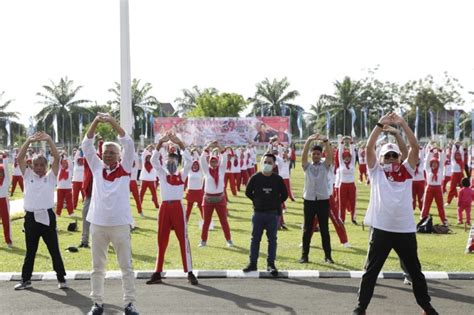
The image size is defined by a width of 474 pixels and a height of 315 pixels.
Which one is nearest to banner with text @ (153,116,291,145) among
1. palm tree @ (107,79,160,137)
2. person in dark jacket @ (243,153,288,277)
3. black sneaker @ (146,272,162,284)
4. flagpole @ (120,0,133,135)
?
palm tree @ (107,79,160,137)

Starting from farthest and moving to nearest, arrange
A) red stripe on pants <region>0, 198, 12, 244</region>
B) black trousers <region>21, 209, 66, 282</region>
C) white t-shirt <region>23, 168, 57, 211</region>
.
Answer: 1. red stripe on pants <region>0, 198, 12, 244</region>
2. white t-shirt <region>23, 168, 57, 211</region>
3. black trousers <region>21, 209, 66, 282</region>

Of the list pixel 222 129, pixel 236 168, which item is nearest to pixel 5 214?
pixel 236 168

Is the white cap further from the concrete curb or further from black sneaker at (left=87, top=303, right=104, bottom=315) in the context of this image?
black sneaker at (left=87, top=303, right=104, bottom=315)

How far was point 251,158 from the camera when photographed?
33.0m

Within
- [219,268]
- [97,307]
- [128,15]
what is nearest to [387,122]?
[97,307]

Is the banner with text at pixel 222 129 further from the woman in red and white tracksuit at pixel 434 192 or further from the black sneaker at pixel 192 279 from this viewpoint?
the black sneaker at pixel 192 279

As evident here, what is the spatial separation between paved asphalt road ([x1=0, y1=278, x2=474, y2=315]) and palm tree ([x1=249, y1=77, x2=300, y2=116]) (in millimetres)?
75931

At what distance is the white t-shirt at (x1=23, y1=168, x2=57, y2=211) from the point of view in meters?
9.51

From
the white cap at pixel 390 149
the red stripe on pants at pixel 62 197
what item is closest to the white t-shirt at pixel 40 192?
the white cap at pixel 390 149

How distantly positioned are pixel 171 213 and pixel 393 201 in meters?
3.95

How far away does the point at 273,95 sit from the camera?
8531 centimetres

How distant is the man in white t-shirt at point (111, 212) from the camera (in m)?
7.55

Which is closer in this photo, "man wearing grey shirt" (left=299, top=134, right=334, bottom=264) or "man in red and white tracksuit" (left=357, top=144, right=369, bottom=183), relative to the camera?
"man wearing grey shirt" (left=299, top=134, right=334, bottom=264)

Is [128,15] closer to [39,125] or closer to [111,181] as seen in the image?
[111,181]
